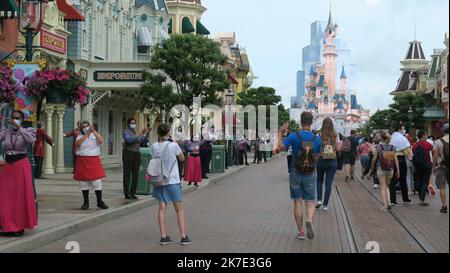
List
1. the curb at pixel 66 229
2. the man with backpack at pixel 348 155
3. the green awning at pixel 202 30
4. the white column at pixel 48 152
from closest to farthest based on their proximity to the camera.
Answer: the curb at pixel 66 229 → the white column at pixel 48 152 → the man with backpack at pixel 348 155 → the green awning at pixel 202 30

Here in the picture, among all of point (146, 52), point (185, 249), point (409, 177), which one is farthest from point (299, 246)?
point (146, 52)

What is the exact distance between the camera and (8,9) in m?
18.1

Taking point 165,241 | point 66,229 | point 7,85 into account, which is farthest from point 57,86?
point 165,241

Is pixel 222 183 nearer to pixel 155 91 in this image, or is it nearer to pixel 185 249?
pixel 155 91

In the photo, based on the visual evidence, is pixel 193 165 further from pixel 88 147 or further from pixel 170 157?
pixel 170 157

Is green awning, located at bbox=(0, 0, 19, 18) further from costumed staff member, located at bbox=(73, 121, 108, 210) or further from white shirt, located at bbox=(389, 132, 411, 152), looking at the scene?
white shirt, located at bbox=(389, 132, 411, 152)

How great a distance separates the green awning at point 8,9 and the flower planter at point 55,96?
6.58m

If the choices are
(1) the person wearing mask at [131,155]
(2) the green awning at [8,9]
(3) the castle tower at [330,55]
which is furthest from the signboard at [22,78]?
(3) the castle tower at [330,55]

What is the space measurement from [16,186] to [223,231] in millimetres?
3400

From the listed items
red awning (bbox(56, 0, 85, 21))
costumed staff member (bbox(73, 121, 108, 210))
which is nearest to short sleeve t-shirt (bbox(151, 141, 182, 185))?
costumed staff member (bbox(73, 121, 108, 210))

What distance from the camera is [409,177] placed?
18.8m

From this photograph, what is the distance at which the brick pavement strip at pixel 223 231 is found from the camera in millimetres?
9164

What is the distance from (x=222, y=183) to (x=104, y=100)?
10426mm

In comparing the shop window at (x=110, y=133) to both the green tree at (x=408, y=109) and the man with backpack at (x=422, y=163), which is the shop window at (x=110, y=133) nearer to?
the man with backpack at (x=422, y=163)
